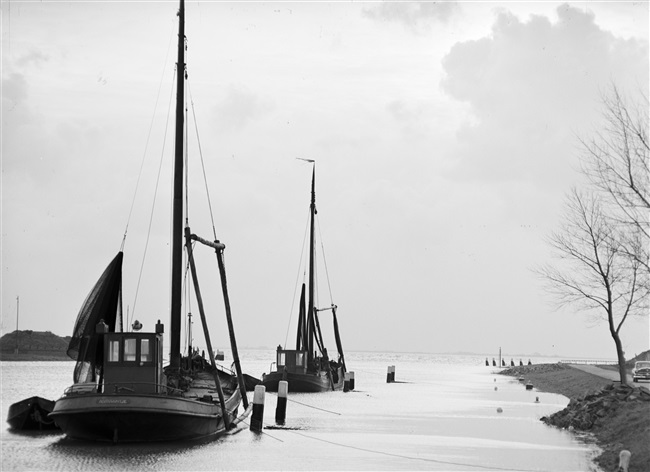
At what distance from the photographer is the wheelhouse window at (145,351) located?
33406 millimetres

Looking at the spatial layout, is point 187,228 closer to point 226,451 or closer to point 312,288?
point 226,451

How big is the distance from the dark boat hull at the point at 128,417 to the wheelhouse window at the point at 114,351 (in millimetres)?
1822

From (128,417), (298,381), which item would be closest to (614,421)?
(128,417)

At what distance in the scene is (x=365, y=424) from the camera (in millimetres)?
47281

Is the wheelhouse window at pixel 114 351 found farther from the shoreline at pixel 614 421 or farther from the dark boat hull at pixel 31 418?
the shoreline at pixel 614 421

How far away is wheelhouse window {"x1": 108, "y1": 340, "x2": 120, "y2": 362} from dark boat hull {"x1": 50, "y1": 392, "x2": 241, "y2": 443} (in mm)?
1822

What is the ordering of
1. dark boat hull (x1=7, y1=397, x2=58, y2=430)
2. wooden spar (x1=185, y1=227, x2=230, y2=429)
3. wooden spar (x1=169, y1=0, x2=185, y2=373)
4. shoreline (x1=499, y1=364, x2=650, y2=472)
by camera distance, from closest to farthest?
shoreline (x1=499, y1=364, x2=650, y2=472)
wooden spar (x1=185, y1=227, x2=230, y2=429)
wooden spar (x1=169, y1=0, x2=185, y2=373)
dark boat hull (x1=7, y1=397, x2=58, y2=430)

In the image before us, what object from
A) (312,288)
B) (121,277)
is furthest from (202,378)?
(312,288)

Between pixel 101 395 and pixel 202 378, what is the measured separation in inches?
456

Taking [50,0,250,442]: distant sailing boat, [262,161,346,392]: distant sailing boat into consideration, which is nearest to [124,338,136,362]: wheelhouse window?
[50,0,250,442]: distant sailing boat

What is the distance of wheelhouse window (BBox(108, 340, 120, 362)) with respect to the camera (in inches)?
1313

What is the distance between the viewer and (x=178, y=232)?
128 feet

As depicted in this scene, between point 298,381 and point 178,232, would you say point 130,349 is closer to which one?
point 178,232

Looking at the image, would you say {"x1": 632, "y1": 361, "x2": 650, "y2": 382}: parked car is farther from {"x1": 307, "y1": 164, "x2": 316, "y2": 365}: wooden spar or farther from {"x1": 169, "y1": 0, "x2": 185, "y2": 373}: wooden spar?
{"x1": 169, "y1": 0, "x2": 185, "y2": 373}: wooden spar
